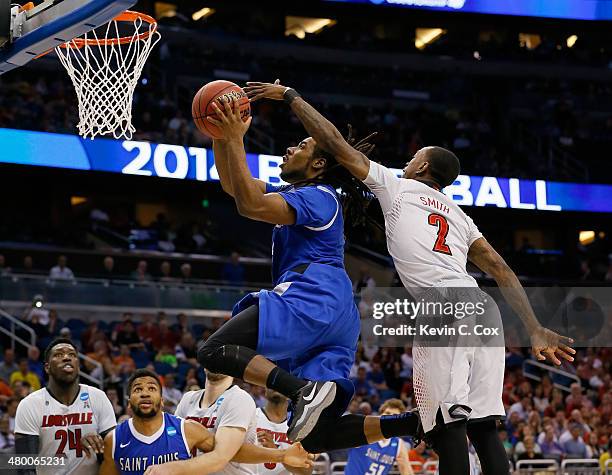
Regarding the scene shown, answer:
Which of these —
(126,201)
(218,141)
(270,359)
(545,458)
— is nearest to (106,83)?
(218,141)

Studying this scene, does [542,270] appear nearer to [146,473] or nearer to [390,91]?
[390,91]

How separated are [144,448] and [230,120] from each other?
2557mm

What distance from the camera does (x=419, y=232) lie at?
6223 millimetres

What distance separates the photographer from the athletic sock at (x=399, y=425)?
6.09m

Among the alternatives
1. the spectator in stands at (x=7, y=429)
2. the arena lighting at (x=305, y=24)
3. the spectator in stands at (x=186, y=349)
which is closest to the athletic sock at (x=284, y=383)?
the spectator in stands at (x=7, y=429)

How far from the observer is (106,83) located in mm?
8633

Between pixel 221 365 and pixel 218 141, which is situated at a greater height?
pixel 218 141

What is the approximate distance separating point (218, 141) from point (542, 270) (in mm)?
20658

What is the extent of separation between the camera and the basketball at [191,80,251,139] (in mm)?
5820

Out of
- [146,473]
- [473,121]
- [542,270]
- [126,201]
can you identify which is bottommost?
[146,473]

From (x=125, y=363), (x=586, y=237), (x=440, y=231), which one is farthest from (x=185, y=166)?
(x=440, y=231)

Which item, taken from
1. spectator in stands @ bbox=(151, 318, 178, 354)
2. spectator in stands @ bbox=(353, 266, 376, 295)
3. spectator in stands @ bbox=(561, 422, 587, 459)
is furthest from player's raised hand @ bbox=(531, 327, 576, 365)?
spectator in stands @ bbox=(353, 266, 376, 295)

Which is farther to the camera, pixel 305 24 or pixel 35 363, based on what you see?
pixel 305 24

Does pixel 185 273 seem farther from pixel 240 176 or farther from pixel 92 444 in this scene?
pixel 240 176
